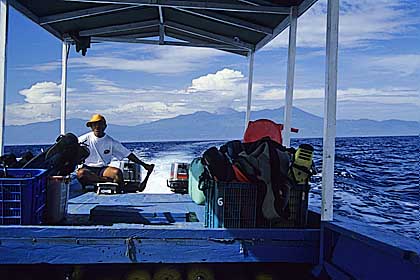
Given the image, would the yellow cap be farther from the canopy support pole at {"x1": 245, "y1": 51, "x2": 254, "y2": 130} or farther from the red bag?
the red bag

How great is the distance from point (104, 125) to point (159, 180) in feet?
9.51

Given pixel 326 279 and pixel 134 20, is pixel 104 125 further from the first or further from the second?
pixel 326 279

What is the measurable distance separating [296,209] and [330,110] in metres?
0.67

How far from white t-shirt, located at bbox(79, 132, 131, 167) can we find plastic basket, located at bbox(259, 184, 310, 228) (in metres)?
3.19

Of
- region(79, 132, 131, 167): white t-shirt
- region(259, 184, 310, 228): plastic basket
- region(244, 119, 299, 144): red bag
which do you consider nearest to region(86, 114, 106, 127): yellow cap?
region(79, 132, 131, 167): white t-shirt

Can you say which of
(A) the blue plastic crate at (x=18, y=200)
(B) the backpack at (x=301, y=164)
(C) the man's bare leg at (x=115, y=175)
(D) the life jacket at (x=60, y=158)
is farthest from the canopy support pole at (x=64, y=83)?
(B) the backpack at (x=301, y=164)

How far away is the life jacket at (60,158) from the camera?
3926 mm

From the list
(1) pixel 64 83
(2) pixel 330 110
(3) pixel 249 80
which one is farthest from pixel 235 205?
(1) pixel 64 83

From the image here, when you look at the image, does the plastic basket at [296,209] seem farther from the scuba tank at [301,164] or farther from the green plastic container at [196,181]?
the green plastic container at [196,181]

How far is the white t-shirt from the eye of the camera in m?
6.18

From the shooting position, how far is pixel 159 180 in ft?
29.5

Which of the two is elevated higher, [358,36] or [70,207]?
[358,36]

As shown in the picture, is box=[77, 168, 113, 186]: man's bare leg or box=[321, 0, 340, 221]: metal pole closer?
box=[321, 0, 340, 221]: metal pole

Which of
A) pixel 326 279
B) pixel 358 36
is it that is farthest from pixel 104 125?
pixel 358 36
